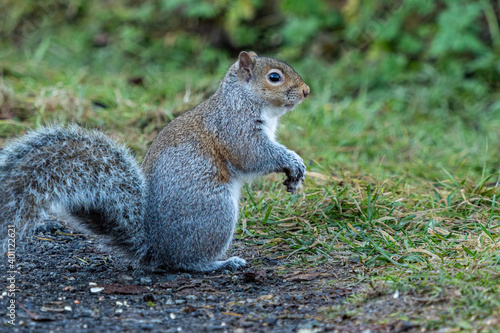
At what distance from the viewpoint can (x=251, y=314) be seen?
8.22 ft

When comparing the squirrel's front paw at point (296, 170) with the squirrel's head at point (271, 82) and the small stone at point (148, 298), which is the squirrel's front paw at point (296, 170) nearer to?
the squirrel's head at point (271, 82)

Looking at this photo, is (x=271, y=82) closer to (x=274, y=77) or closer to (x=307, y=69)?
(x=274, y=77)

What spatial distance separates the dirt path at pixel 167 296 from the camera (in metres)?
2.35

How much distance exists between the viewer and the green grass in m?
2.61

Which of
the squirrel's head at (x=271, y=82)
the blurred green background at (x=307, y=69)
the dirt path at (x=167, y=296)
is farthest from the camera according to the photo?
the blurred green background at (x=307, y=69)

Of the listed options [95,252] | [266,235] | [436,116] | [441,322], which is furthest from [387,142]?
[441,322]

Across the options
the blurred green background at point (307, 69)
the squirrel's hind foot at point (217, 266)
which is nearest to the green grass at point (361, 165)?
the blurred green background at point (307, 69)

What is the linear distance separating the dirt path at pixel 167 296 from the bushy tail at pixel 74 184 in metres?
0.26

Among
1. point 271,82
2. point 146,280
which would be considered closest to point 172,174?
point 146,280

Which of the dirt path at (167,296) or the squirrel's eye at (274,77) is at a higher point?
the squirrel's eye at (274,77)

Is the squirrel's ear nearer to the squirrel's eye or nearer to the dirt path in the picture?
the squirrel's eye

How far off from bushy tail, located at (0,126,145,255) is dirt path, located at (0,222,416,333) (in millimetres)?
258

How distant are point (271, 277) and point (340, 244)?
0.50 metres

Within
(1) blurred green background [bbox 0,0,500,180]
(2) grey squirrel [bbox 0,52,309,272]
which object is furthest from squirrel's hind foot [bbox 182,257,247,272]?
(1) blurred green background [bbox 0,0,500,180]
